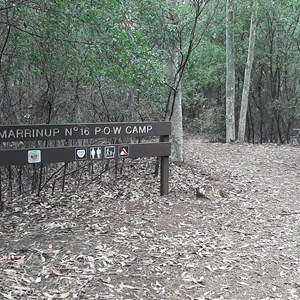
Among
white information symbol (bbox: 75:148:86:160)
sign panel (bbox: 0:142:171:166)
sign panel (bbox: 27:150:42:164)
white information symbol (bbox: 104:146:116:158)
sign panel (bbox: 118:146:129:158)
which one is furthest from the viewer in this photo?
sign panel (bbox: 118:146:129:158)

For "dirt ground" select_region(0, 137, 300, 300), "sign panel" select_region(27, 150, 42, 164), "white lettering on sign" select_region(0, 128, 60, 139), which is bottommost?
"dirt ground" select_region(0, 137, 300, 300)

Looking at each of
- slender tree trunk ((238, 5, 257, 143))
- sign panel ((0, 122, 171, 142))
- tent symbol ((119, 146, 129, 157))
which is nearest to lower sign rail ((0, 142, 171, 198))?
tent symbol ((119, 146, 129, 157))

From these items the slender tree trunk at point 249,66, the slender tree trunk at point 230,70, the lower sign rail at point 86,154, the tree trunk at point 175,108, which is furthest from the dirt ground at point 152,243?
the slender tree trunk at point 249,66

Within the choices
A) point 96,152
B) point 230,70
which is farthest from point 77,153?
point 230,70

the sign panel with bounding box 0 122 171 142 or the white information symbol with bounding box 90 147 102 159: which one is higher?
the sign panel with bounding box 0 122 171 142

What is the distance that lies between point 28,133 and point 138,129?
1.68 meters

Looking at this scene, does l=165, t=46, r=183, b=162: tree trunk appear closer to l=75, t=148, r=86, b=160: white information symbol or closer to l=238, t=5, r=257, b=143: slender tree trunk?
l=75, t=148, r=86, b=160: white information symbol

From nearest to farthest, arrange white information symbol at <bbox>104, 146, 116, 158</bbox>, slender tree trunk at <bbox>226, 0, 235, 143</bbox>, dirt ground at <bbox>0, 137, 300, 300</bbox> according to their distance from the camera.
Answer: dirt ground at <bbox>0, 137, 300, 300</bbox>, white information symbol at <bbox>104, 146, 116, 158</bbox>, slender tree trunk at <bbox>226, 0, 235, 143</bbox>

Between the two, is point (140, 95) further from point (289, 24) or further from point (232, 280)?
point (289, 24)

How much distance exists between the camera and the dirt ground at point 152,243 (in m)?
3.71

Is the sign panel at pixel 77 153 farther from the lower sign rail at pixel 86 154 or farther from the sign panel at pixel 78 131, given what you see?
the sign panel at pixel 78 131

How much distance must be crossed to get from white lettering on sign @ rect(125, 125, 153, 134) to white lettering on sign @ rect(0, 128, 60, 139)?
1084 millimetres

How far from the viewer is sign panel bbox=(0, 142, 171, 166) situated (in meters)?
5.39

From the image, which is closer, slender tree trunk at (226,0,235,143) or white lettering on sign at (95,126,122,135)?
white lettering on sign at (95,126,122,135)
